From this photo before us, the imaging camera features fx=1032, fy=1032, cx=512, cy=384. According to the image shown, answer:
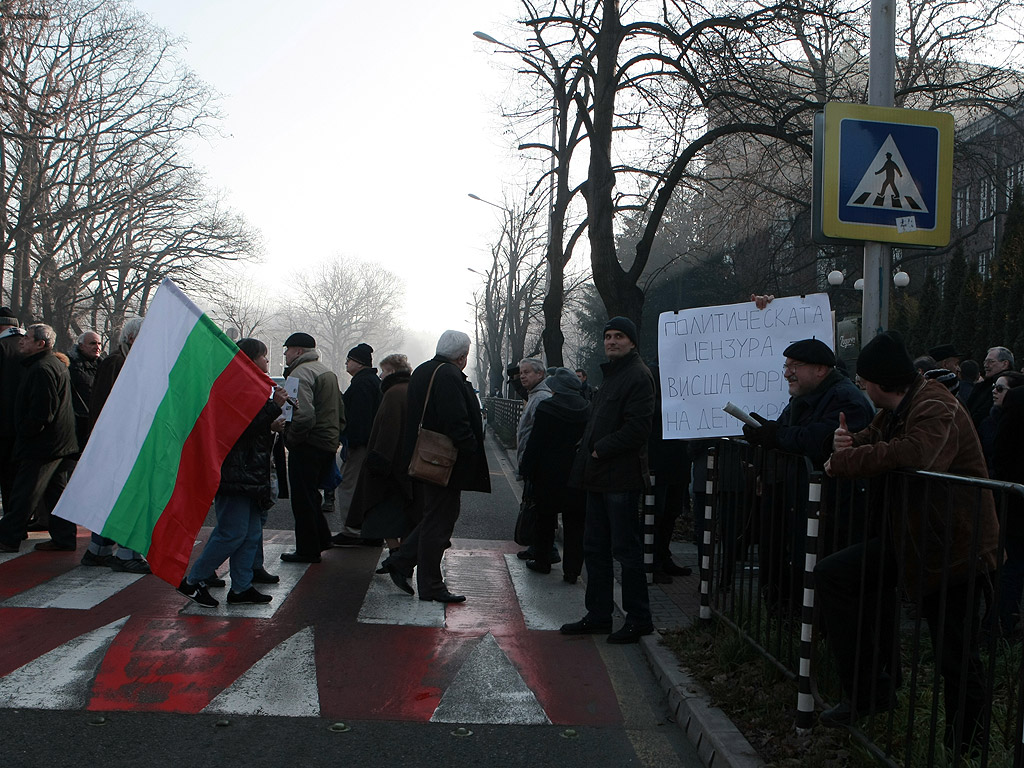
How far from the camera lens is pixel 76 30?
30.9 metres

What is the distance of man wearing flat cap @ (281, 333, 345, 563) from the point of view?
8.48m

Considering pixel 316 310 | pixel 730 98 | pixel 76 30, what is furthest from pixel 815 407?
pixel 316 310

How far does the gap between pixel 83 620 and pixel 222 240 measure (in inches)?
1406

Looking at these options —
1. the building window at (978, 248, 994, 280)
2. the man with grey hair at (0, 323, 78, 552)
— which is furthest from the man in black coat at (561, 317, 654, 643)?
the building window at (978, 248, 994, 280)

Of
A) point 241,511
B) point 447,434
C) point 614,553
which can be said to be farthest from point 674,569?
point 241,511

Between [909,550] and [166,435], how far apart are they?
436cm

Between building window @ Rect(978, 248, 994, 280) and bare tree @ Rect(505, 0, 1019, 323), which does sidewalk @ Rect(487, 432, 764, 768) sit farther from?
building window @ Rect(978, 248, 994, 280)

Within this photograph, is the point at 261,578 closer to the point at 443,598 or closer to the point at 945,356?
the point at 443,598

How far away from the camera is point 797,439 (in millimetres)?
5090

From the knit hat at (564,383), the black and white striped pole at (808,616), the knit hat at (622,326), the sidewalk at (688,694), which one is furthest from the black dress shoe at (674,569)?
the black and white striped pole at (808,616)

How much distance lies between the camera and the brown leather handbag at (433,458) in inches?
281

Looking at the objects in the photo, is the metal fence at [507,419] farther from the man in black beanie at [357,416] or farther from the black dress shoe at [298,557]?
the black dress shoe at [298,557]

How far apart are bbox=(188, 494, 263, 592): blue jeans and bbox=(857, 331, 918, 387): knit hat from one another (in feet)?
14.1

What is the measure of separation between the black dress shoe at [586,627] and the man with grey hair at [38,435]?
4566 millimetres
